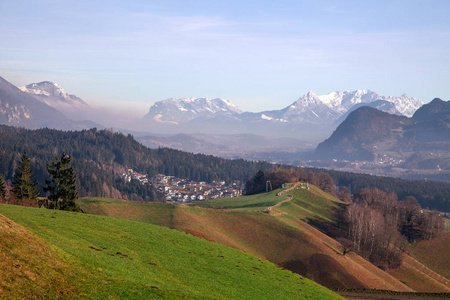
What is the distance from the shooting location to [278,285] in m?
45.6

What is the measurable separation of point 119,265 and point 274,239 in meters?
56.2

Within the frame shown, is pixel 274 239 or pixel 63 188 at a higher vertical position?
pixel 63 188

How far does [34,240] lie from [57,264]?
10.5 feet

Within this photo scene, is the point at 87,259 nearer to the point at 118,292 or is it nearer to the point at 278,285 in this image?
the point at 118,292

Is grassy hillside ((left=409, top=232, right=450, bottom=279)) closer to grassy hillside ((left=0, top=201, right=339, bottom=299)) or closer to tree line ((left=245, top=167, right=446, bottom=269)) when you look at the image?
tree line ((left=245, top=167, right=446, bottom=269))

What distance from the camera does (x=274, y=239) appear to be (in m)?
87.7

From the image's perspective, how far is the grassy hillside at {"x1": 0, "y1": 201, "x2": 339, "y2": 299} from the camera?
87.5ft

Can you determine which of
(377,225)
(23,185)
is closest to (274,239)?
(377,225)

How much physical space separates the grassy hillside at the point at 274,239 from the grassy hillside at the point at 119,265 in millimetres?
21858

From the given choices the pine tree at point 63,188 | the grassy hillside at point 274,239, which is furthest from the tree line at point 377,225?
the pine tree at point 63,188

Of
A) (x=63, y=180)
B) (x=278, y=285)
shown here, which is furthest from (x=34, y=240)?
(x=63, y=180)

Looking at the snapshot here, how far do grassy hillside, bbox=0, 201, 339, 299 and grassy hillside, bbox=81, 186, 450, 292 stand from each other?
21858mm

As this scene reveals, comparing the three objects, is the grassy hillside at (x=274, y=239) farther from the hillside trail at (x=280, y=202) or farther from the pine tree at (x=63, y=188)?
the pine tree at (x=63, y=188)

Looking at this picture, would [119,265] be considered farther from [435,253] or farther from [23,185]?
[435,253]
